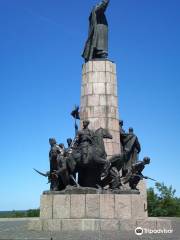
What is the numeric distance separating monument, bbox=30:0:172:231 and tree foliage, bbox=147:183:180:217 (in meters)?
8.33

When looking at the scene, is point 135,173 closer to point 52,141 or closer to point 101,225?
point 52,141

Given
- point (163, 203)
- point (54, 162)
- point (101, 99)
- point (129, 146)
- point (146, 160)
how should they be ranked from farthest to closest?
point (163, 203), point (129, 146), point (101, 99), point (146, 160), point (54, 162)

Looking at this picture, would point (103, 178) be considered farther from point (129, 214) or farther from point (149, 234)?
point (149, 234)

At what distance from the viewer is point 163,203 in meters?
28.2

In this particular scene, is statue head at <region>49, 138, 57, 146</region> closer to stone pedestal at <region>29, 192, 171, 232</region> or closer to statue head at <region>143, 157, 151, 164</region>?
stone pedestal at <region>29, 192, 171, 232</region>

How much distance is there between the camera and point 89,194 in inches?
610

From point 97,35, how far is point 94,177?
766cm

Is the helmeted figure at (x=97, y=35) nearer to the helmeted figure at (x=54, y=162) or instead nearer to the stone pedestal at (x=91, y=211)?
the helmeted figure at (x=54, y=162)

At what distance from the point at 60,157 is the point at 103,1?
28.9 ft

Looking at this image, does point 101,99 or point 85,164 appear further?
point 101,99

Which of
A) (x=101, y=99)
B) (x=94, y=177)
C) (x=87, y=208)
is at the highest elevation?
(x=101, y=99)

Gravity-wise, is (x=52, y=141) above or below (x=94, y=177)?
above

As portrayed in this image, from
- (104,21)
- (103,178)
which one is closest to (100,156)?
(103,178)

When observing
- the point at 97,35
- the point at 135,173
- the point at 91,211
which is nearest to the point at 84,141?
the point at 91,211
